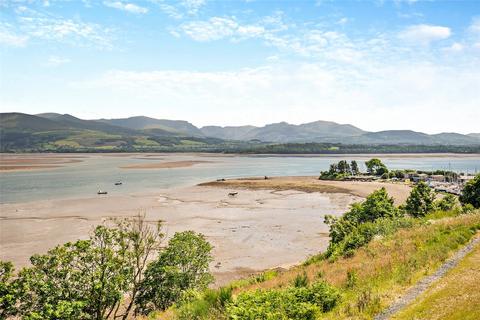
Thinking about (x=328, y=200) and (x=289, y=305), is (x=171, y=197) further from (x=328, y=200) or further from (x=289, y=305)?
(x=289, y=305)

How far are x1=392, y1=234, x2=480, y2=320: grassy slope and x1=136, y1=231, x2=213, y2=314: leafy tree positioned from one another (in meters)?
14.7

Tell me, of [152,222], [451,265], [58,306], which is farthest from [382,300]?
[152,222]

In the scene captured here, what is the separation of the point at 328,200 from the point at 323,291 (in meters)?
76.1

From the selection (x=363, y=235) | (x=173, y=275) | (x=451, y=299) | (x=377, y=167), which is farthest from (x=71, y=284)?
(x=377, y=167)

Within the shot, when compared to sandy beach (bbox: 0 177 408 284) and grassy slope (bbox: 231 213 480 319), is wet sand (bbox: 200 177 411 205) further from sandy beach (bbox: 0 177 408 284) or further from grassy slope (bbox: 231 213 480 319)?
grassy slope (bbox: 231 213 480 319)

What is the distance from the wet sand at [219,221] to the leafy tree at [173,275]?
40.1 feet

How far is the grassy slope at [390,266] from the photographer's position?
14.8 meters

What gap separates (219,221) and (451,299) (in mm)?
55106

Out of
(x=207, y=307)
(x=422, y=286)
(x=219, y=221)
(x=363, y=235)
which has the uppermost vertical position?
(x=422, y=286)

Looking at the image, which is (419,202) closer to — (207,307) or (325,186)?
(207,307)

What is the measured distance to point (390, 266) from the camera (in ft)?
64.9

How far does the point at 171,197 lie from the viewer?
305 ft

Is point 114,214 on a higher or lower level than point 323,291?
lower

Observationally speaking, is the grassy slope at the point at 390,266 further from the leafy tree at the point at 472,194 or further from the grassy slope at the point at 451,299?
the leafy tree at the point at 472,194
